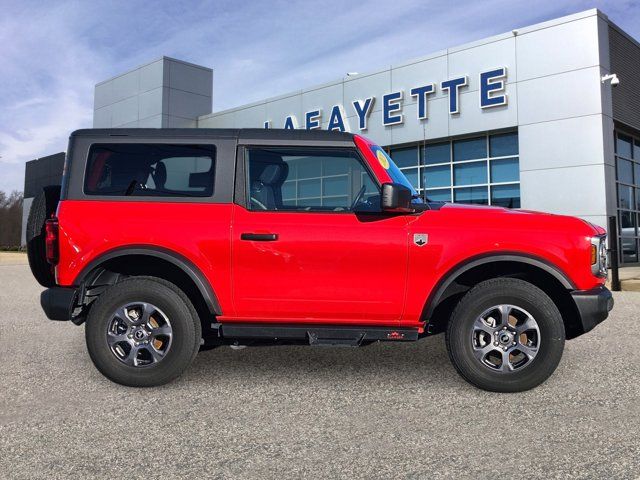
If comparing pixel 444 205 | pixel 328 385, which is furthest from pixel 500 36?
pixel 328 385

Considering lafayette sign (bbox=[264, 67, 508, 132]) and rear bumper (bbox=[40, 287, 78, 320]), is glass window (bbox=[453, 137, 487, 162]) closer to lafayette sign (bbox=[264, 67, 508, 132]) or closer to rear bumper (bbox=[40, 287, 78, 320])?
lafayette sign (bbox=[264, 67, 508, 132])

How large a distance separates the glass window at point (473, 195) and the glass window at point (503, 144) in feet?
4.15

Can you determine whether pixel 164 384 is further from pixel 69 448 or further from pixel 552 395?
pixel 552 395

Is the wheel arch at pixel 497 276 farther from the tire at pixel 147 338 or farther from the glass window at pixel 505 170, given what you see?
the glass window at pixel 505 170

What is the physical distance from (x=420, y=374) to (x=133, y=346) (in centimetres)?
226

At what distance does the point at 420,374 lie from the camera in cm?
446

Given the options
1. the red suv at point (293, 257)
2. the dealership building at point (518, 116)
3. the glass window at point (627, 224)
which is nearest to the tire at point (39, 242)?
the red suv at point (293, 257)

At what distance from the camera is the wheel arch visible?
3.91m

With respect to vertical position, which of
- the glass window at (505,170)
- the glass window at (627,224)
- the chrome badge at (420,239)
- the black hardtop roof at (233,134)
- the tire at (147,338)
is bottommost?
the tire at (147,338)

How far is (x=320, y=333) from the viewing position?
4.01 meters

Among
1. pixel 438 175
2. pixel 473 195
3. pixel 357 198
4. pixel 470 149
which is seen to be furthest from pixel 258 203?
pixel 438 175

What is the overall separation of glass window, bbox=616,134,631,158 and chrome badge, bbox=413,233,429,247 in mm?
17318

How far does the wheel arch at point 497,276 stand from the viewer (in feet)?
12.8

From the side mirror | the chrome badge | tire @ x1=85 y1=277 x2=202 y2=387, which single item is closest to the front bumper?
the chrome badge
